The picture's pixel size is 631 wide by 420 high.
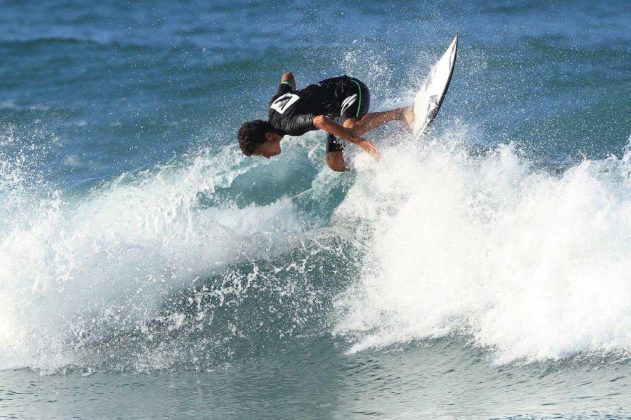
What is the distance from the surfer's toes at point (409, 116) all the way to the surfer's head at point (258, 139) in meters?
1.37

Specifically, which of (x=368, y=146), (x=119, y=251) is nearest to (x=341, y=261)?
(x=368, y=146)

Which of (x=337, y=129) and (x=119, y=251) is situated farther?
(x=119, y=251)

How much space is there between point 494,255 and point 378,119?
196cm

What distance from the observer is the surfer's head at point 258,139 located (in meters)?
7.34

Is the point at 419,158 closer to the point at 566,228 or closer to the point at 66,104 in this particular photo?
the point at 566,228

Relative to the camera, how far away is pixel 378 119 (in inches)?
324

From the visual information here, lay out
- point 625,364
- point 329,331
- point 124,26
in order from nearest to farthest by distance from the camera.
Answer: point 625,364 < point 329,331 < point 124,26

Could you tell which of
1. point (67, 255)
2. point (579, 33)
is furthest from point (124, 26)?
point (67, 255)

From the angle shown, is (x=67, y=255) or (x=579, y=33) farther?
(x=579, y=33)

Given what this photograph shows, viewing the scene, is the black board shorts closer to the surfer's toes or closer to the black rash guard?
the black rash guard

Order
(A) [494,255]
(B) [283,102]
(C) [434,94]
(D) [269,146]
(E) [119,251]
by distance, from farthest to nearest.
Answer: (E) [119,251], (C) [434,94], (B) [283,102], (D) [269,146], (A) [494,255]

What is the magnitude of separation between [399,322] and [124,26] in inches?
554

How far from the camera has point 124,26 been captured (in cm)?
1912

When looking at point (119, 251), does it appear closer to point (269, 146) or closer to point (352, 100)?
point (269, 146)
